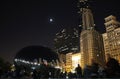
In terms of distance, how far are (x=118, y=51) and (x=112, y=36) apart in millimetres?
14953

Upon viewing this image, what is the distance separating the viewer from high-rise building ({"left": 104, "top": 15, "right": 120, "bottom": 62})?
149m

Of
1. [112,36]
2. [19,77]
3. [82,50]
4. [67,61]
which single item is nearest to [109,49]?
[112,36]

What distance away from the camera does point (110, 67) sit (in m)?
24.6

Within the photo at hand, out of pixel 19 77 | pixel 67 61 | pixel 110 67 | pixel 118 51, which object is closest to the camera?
pixel 110 67

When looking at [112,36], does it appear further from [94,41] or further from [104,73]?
[104,73]

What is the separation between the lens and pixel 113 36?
156 metres

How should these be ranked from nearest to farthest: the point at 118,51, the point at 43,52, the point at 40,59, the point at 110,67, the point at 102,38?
the point at 110,67 < the point at 40,59 < the point at 43,52 < the point at 118,51 < the point at 102,38

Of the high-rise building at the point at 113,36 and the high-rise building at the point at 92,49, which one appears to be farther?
the high-rise building at the point at 92,49

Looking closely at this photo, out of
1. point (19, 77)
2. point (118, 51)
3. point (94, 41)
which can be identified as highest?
point (94, 41)

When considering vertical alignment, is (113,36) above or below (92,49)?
above

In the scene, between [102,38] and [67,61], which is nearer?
[102,38]

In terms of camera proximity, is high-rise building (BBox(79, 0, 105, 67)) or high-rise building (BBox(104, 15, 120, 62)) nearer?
high-rise building (BBox(104, 15, 120, 62))

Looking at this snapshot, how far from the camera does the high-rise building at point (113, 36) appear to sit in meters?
149

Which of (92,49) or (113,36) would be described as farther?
(92,49)
